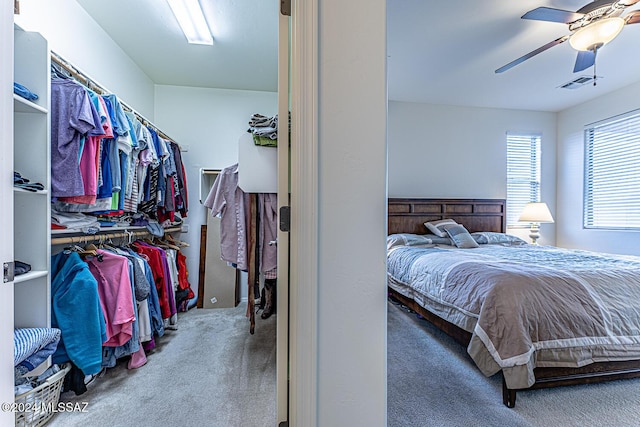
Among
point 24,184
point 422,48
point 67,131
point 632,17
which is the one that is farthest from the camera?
point 422,48

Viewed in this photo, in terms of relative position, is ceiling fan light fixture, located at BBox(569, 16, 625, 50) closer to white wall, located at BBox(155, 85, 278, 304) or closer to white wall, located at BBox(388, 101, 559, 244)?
white wall, located at BBox(388, 101, 559, 244)

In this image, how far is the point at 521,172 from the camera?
172 inches

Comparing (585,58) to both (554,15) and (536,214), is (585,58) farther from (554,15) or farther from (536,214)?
(536,214)

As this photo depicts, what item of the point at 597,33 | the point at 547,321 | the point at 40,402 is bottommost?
the point at 40,402

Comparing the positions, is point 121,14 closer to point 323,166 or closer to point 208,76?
point 208,76

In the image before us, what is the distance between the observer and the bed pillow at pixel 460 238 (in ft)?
10.8

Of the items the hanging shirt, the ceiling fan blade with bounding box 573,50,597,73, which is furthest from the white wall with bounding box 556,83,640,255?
the hanging shirt

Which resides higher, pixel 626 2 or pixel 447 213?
pixel 626 2

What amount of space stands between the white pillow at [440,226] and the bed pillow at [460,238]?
81 mm

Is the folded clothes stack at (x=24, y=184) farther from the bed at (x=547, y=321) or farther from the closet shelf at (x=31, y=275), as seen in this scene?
the bed at (x=547, y=321)

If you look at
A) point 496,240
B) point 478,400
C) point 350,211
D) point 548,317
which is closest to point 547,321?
point 548,317

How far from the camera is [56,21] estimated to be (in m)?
1.84

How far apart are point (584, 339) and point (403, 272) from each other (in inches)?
58.2

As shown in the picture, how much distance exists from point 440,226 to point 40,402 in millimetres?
3877
